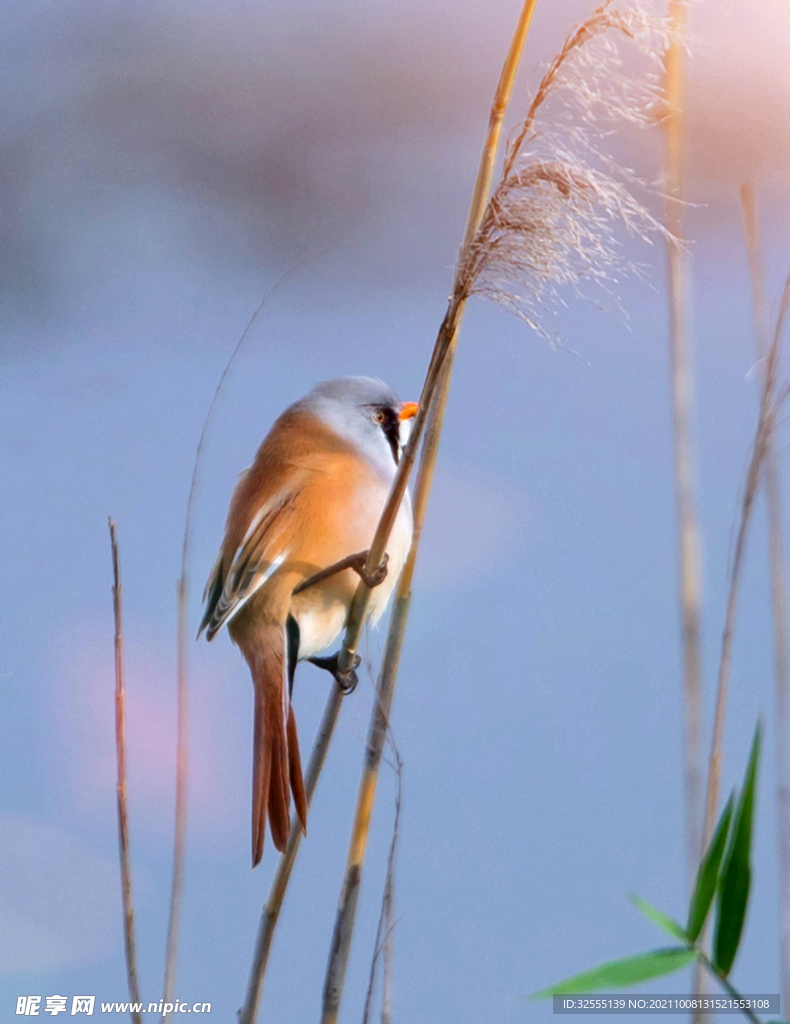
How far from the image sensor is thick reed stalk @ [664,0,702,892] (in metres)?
0.89

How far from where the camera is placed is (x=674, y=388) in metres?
0.96

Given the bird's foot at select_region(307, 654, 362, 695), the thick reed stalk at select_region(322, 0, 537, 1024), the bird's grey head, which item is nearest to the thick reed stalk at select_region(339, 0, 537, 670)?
the thick reed stalk at select_region(322, 0, 537, 1024)

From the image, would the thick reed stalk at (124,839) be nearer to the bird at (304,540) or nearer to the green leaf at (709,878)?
the bird at (304,540)

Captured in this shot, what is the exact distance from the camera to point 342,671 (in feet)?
3.11

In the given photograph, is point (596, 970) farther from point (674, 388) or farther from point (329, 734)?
point (674, 388)

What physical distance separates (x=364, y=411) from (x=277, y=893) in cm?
51

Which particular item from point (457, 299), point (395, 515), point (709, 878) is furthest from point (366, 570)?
point (709, 878)

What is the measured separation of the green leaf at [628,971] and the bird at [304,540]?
1.30 ft

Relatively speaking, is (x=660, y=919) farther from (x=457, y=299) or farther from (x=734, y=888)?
(x=457, y=299)

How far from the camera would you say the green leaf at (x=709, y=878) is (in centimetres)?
58

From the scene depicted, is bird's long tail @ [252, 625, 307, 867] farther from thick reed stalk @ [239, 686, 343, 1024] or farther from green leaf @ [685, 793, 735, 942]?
green leaf @ [685, 793, 735, 942]

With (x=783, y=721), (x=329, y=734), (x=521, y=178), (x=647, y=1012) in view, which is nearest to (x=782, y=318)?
(x=521, y=178)

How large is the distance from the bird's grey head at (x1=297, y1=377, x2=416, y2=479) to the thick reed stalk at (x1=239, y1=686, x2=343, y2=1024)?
34cm

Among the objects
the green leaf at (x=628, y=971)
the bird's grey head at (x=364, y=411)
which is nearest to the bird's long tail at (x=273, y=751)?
the bird's grey head at (x=364, y=411)
